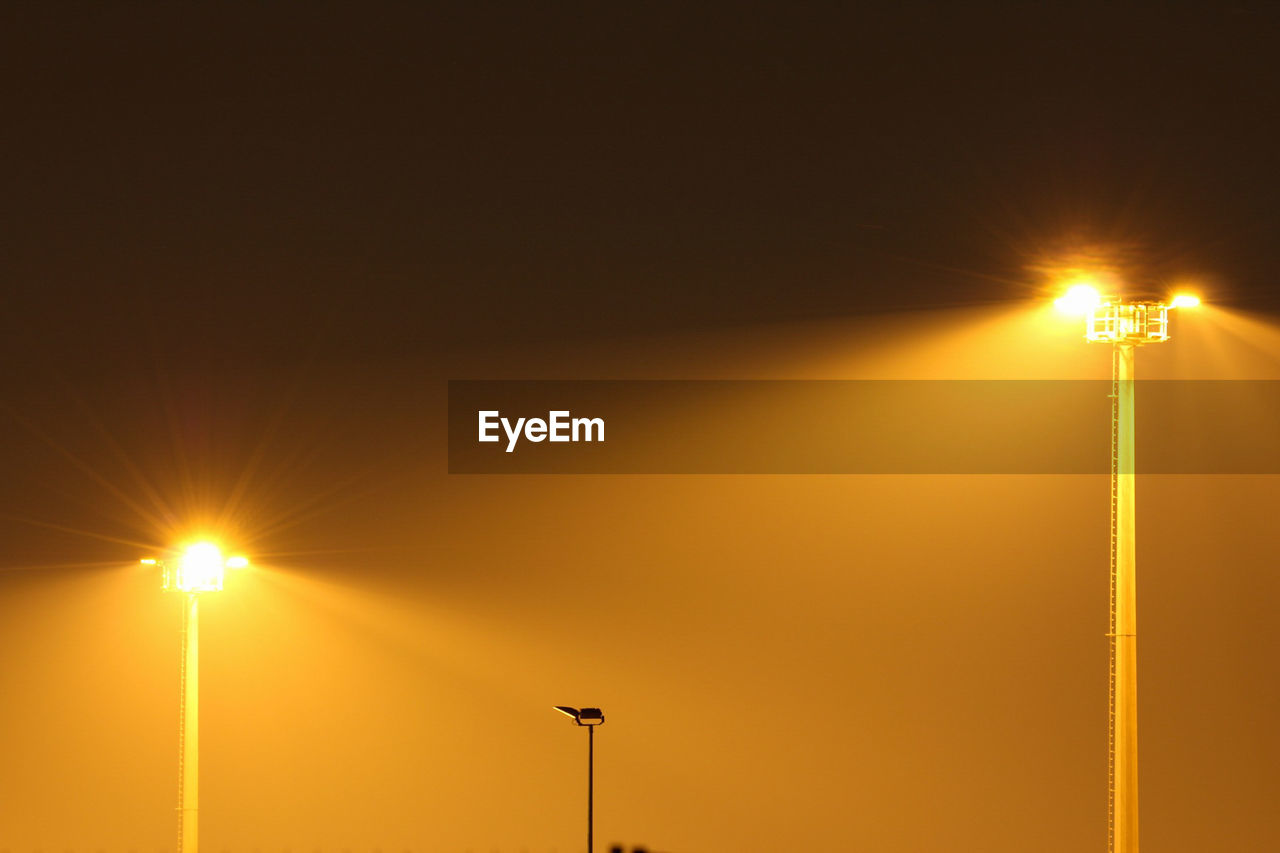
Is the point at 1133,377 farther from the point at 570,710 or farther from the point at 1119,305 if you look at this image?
the point at 570,710

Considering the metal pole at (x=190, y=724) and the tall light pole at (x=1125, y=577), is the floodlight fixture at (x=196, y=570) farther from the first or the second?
the tall light pole at (x=1125, y=577)

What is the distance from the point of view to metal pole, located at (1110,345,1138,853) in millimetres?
12445

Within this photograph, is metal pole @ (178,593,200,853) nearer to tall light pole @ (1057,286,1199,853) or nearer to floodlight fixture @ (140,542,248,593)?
floodlight fixture @ (140,542,248,593)

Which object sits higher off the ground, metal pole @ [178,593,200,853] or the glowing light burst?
the glowing light burst

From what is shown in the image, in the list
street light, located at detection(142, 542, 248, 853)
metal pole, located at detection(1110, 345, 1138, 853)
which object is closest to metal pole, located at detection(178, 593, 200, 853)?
street light, located at detection(142, 542, 248, 853)

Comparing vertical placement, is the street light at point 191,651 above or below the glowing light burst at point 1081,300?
below

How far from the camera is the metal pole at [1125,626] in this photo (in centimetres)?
1245

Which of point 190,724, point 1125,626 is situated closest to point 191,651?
point 190,724

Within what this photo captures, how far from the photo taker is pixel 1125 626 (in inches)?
490

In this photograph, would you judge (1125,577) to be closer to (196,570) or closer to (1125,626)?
(1125,626)

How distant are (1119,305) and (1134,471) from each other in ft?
4.93

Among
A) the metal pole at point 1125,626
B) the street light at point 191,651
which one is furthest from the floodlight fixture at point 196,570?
the metal pole at point 1125,626

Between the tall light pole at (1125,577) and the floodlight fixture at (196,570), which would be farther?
the floodlight fixture at (196,570)

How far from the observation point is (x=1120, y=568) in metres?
12.5
